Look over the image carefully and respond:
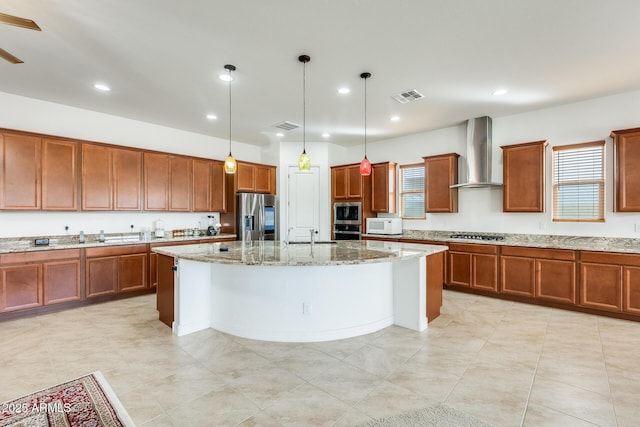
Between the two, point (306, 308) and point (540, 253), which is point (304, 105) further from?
point (540, 253)

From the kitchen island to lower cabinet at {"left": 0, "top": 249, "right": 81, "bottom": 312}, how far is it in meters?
1.59

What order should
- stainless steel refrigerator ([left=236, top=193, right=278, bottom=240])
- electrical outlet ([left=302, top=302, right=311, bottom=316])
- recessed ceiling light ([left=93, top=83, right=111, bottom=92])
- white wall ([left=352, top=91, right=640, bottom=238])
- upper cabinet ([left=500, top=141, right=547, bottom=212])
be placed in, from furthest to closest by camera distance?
stainless steel refrigerator ([left=236, top=193, right=278, bottom=240]) < upper cabinet ([left=500, top=141, right=547, bottom=212]) < white wall ([left=352, top=91, right=640, bottom=238]) < recessed ceiling light ([left=93, top=83, right=111, bottom=92]) < electrical outlet ([left=302, top=302, right=311, bottom=316])

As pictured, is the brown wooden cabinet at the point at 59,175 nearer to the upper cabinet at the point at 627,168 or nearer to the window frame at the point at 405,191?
the window frame at the point at 405,191

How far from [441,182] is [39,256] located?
20.7 feet

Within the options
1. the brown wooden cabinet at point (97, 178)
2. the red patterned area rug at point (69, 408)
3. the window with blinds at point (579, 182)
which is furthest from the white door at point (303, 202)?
the red patterned area rug at point (69, 408)

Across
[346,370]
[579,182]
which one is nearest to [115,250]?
[346,370]

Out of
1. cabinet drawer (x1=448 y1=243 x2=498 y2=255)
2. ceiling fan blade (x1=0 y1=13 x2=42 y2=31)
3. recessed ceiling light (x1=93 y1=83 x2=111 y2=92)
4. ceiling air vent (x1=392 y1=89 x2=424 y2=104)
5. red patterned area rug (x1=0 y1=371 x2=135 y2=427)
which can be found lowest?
red patterned area rug (x1=0 y1=371 x2=135 y2=427)

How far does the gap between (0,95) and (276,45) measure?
4.12 meters

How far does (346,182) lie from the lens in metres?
6.68

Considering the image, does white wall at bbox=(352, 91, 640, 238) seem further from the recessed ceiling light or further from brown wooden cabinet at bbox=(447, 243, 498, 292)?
the recessed ceiling light

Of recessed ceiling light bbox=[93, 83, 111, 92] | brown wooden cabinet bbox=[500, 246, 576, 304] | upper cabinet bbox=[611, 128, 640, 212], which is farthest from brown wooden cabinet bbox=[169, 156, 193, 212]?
upper cabinet bbox=[611, 128, 640, 212]

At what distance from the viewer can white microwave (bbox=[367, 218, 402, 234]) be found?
605 cm

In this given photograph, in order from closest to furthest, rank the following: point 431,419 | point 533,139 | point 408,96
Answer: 1. point 431,419
2. point 408,96
3. point 533,139

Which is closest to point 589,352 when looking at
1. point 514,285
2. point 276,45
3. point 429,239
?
point 514,285
